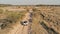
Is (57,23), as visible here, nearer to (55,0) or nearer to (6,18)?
(55,0)

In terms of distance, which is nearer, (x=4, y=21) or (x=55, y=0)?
(x=4, y=21)

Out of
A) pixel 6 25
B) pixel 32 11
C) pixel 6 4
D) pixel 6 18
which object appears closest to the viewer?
pixel 6 25

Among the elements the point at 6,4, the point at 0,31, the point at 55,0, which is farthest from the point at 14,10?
the point at 55,0

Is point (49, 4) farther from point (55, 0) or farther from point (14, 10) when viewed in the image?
point (14, 10)

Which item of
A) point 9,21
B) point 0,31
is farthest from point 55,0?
point 0,31

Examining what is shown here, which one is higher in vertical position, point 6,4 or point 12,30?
point 6,4

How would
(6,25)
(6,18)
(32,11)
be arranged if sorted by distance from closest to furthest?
(6,25), (6,18), (32,11)
